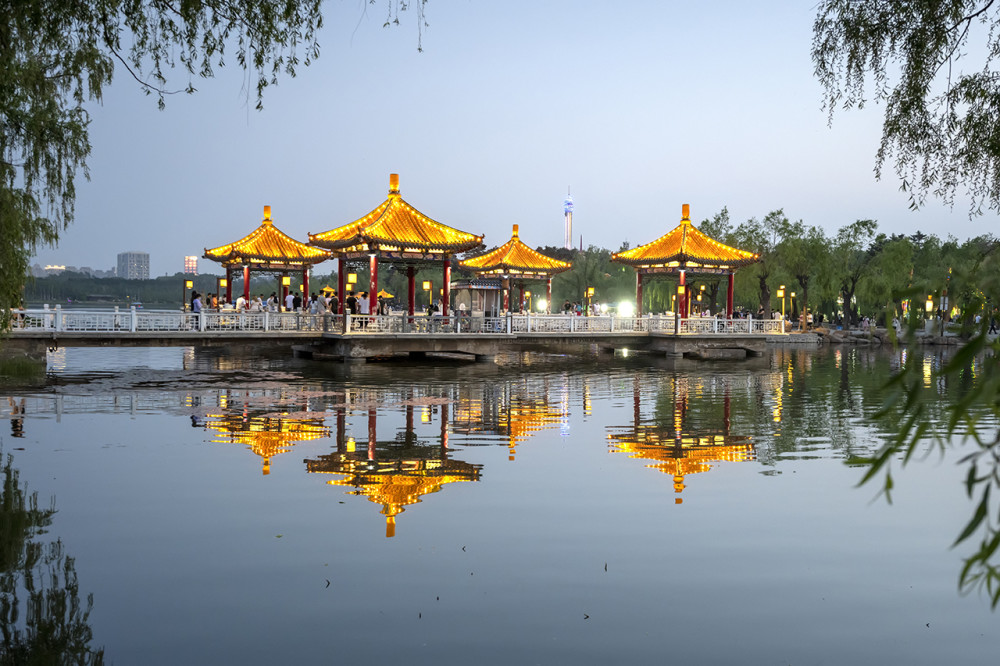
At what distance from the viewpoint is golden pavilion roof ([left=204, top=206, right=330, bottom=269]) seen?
2955 centimetres

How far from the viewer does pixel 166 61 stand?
639 centimetres

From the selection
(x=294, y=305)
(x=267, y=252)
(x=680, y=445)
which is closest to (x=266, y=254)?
(x=267, y=252)

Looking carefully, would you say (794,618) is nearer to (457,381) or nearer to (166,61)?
(166,61)

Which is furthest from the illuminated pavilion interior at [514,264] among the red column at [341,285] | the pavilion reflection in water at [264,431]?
the pavilion reflection in water at [264,431]

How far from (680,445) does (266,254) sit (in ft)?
69.9

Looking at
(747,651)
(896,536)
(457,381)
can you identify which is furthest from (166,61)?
(457,381)

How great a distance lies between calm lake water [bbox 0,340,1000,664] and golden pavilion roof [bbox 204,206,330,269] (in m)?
15.9

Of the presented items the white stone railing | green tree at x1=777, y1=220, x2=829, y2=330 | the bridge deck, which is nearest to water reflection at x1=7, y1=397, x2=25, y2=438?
the white stone railing

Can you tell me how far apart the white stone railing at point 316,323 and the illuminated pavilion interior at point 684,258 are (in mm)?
2116

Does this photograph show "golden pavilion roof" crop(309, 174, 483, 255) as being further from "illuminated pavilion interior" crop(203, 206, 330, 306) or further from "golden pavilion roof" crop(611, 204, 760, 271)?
"golden pavilion roof" crop(611, 204, 760, 271)

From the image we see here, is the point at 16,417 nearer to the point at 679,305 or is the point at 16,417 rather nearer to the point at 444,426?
the point at 444,426

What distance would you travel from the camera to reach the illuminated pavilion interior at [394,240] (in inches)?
971

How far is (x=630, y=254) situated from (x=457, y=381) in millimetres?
14927

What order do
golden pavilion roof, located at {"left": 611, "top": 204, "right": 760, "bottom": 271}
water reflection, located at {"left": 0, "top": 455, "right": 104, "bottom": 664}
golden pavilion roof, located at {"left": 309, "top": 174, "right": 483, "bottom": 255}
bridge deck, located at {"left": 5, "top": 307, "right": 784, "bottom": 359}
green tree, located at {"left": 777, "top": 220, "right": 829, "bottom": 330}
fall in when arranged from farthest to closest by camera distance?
green tree, located at {"left": 777, "top": 220, "right": 829, "bottom": 330}
golden pavilion roof, located at {"left": 611, "top": 204, "right": 760, "bottom": 271}
golden pavilion roof, located at {"left": 309, "top": 174, "right": 483, "bottom": 255}
bridge deck, located at {"left": 5, "top": 307, "right": 784, "bottom": 359}
water reflection, located at {"left": 0, "top": 455, "right": 104, "bottom": 664}
